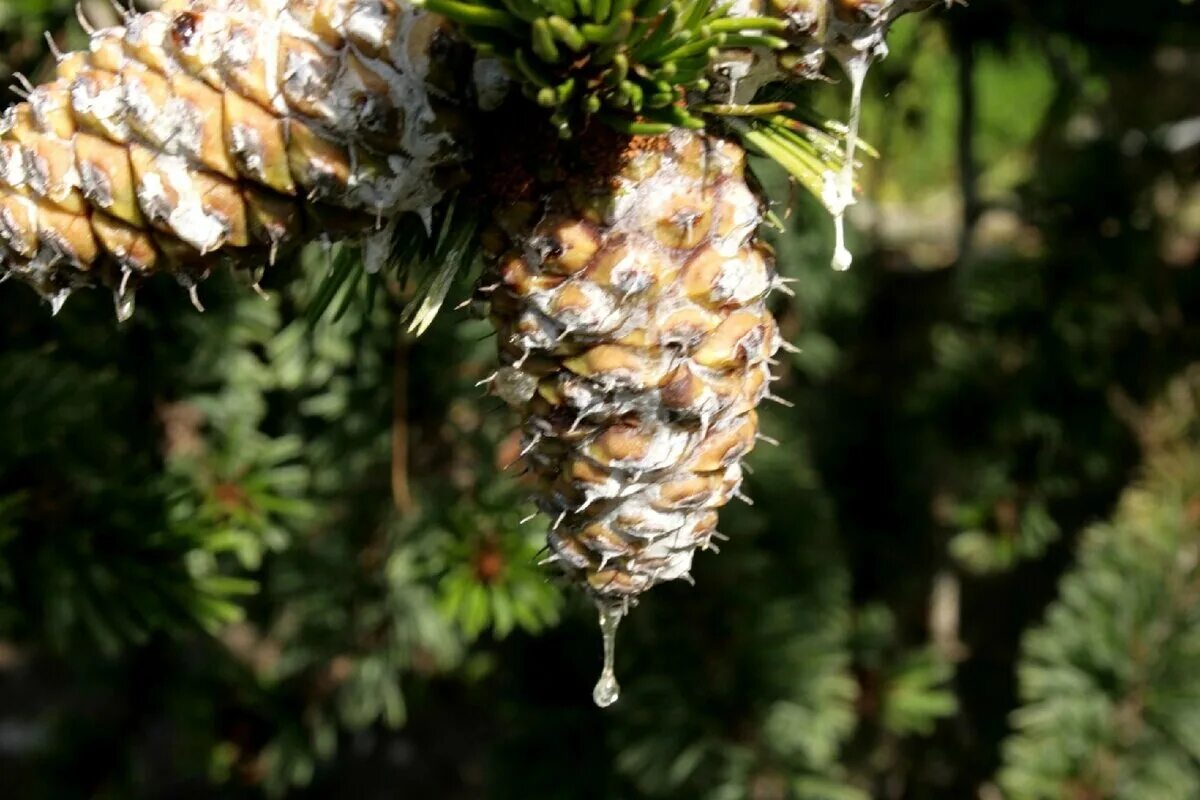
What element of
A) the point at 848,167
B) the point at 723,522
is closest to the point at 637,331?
the point at 848,167

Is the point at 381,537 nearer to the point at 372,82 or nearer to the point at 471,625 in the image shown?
the point at 471,625

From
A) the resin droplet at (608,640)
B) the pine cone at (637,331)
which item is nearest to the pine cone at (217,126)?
the pine cone at (637,331)

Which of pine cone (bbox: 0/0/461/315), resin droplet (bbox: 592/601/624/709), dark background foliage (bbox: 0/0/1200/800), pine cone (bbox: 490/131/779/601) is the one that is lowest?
dark background foliage (bbox: 0/0/1200/800)

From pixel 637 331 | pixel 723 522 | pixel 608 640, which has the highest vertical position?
pixel 637 331

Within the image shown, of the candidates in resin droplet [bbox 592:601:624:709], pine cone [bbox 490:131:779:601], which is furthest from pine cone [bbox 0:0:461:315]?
resin droplet [bbox 592:601:624:709]

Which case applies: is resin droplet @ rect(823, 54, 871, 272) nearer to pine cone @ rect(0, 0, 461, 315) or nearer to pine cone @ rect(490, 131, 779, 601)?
pine cone @ rect(490, 131, 779, 601)

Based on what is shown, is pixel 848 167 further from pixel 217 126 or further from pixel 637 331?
pixel 217 126

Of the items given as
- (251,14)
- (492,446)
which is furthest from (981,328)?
(251,14)
